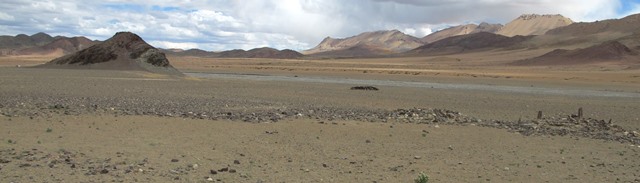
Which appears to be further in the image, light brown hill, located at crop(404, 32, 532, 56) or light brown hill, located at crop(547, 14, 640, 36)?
light brown hill, located at crop(404, 32, 532, 56)

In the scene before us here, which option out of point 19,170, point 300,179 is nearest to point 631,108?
point 300,179

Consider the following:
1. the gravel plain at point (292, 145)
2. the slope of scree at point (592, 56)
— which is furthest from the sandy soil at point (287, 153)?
the slope of scree at point (592, 56)

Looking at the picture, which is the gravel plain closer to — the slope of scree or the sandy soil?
the sandy soil

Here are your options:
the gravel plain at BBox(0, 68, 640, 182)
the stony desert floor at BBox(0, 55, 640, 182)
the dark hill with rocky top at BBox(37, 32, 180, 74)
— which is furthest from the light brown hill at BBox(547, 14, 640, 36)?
the stony desert floor at BBox(0, 55, 640, 182)

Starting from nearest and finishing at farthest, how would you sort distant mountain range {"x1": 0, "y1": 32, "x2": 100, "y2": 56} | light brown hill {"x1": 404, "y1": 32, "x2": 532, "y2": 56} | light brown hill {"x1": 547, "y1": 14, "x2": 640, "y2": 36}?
light brown hill {"x1": 547, "y1": 14, "x2": 640, "y2": 36} → light brown hill {"x1": 404, "y1": 32, "x2": 532, "y2": 56} → distant mountain range {"x1": 0, "y1": 32, "x2": 100, "y2": 56}

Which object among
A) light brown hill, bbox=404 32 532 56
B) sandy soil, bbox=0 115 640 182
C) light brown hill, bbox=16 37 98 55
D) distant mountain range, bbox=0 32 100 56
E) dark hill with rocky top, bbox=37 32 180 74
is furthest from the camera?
light brown hill, bbox=16 37 98 55

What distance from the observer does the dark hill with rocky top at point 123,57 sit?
1606 inches

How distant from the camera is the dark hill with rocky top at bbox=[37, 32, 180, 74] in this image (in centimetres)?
4078

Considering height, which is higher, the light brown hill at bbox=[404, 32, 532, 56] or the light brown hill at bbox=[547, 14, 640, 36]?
the light brown hill at bbox=[547, 14, 640, 36]

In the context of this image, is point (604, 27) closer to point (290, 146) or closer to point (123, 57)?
point (123, 57)

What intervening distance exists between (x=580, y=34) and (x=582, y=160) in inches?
6794

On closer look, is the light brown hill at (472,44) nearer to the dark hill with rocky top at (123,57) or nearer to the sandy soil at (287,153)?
the dark hill with rocky top at (123,57)

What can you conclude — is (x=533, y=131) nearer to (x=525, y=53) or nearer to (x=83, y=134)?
(x=83, y=134)

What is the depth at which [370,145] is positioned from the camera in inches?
452
